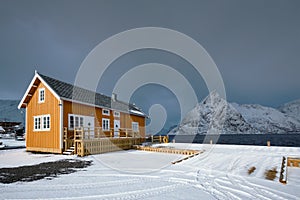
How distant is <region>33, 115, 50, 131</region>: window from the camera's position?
1612 cm

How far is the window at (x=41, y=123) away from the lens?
16.1 m

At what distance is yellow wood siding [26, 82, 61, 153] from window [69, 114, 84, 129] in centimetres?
118

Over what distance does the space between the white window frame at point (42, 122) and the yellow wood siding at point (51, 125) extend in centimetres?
26

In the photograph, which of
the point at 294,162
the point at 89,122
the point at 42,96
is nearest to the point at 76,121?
the point at 89,122

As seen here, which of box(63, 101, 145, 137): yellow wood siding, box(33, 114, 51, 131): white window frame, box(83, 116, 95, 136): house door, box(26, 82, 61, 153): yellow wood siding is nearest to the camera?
box(26, 82, 61, 153): yellow wood siding

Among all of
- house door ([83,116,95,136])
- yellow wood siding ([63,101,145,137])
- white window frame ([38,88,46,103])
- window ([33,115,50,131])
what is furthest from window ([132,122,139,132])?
white window frame ([38,88,46,103])

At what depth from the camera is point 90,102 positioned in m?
18.1

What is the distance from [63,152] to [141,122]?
47.8 ft

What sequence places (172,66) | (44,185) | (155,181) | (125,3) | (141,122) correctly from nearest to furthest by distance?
(44,185) → (155,181) → (125,3) → (172,66) → (141,122)

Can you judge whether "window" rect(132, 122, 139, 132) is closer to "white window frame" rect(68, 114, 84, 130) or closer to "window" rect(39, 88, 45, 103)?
"white window frame" rect(68, 114, 84, 130)

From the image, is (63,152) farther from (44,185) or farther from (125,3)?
(125,3)

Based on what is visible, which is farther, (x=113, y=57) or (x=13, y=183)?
(x=113, y=57)

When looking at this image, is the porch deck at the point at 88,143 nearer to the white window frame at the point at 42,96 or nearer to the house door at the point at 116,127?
the house door at the point at 116,127

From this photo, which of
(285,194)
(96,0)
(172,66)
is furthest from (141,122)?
(285,194)
